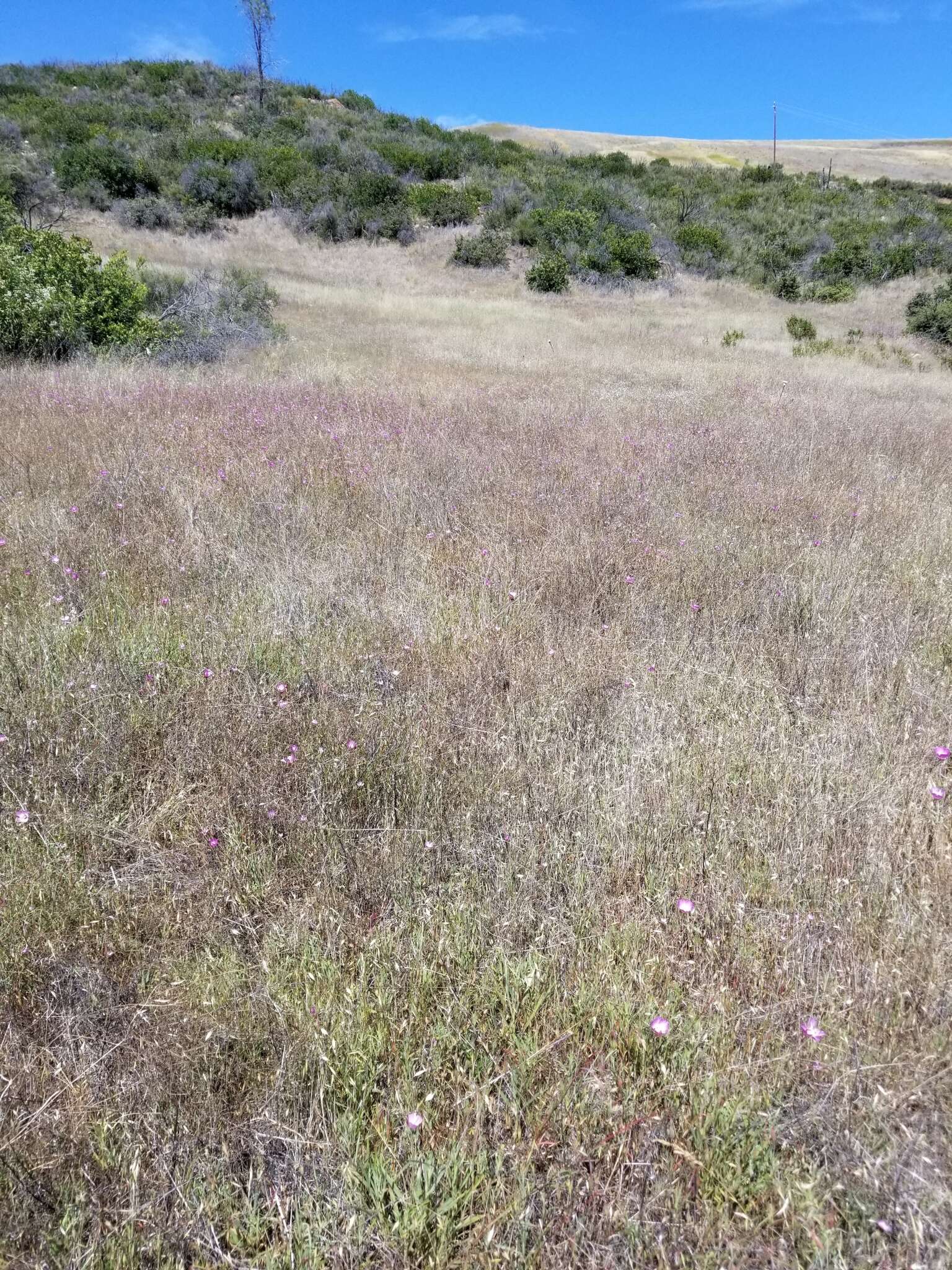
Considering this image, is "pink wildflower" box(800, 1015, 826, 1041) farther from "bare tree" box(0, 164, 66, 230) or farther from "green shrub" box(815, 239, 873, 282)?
"green shrub" box(815, 239, 873, 282)

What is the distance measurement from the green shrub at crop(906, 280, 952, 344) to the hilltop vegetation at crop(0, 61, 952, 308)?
3664 mm

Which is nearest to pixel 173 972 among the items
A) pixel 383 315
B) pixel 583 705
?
pixel 583 705

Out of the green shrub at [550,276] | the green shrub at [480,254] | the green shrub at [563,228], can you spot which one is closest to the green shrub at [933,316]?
the green shrub at [550,276]

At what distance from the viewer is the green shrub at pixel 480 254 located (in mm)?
23938

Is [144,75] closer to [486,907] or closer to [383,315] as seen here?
[383,315]

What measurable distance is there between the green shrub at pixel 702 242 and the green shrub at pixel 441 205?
8.31 meters

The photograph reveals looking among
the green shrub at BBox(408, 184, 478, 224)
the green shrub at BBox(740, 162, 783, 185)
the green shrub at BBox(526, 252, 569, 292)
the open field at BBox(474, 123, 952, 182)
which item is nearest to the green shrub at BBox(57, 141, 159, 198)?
the green shrub at BBox(408, 184, 478, 224)

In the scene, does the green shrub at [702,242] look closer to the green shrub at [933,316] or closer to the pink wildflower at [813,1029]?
the green shrub at [933,316]

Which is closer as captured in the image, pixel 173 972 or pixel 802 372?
pixel 173 972

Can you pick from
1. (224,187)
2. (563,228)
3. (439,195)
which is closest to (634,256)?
(563,228)

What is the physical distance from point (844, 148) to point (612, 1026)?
7920cm

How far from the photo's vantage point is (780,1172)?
140 centimetres

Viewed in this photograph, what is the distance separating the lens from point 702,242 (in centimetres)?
2695

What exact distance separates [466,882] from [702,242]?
101 ft
